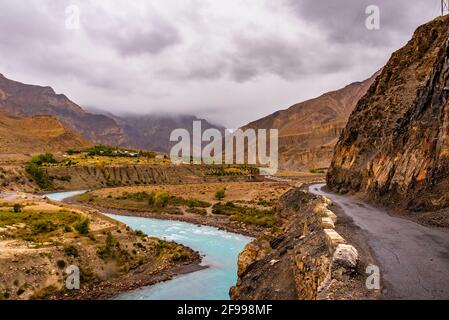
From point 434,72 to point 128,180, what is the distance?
107878 mm

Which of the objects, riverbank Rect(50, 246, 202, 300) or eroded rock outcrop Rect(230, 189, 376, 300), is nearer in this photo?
eroded rock outcrop Rect(230, 189, 376, 300)

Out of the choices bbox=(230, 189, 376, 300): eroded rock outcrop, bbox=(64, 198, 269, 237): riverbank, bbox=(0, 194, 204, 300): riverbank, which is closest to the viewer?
bbox=(230, 189, 376, 300): eroded rock outcrop

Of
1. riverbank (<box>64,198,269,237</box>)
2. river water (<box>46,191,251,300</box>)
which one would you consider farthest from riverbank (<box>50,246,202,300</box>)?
riverbank (<box>64,198,269,237</box>)

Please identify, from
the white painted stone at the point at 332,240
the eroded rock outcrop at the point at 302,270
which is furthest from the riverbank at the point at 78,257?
the white painted stone at the point at 332,240

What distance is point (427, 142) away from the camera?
1121 inches

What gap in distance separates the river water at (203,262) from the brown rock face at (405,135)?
14.8 m

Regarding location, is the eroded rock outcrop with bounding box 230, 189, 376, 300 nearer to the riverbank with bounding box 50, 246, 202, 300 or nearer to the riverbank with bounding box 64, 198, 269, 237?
the riverbank with bounding box 50, 246, 202, 300

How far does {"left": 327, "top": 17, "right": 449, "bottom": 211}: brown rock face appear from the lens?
26484 millimetres

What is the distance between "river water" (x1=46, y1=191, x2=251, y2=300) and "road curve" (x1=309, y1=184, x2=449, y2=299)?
41.1ft

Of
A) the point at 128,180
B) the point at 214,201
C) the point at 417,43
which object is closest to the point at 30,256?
the point at 417,43

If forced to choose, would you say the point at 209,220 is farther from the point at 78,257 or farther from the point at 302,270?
the point at 302,270

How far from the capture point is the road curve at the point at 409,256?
41.3 ft
